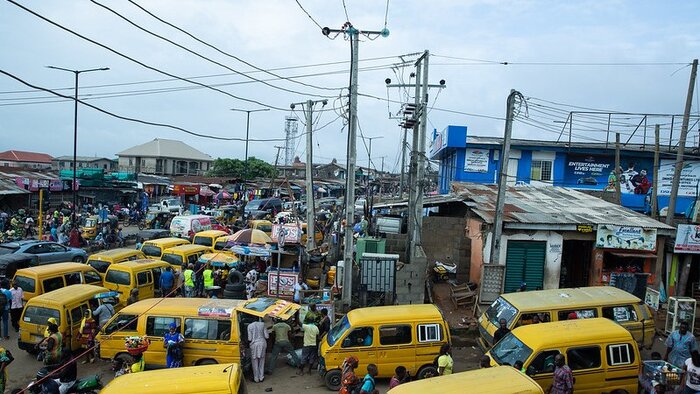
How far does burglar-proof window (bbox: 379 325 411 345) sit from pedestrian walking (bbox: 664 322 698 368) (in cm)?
558

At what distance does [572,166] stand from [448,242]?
17.0 m

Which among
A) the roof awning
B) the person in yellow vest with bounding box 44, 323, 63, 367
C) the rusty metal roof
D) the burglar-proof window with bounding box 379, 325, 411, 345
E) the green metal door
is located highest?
the rusty metal roof

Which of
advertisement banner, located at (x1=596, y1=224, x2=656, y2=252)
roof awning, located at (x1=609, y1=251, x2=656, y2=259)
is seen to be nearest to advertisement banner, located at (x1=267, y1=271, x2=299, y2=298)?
advertisement banner, located at (x1=596, y1=224, x2=656, y2=252)

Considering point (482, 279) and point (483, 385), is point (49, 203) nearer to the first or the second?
point (482, 279)

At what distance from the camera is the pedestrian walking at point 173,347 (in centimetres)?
1030

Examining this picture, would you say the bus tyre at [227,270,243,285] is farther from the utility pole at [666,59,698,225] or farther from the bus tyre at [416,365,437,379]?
the utility pole at [666,59,698,225]

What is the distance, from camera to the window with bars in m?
33.0

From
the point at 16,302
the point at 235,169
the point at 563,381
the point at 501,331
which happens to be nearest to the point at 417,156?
the point at 501,331

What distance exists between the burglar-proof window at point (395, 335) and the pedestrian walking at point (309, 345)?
166 centimetres

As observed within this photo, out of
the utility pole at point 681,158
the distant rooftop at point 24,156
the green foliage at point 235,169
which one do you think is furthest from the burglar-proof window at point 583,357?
the distant rooftop at point 24,156

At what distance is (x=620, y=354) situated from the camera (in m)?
9.46

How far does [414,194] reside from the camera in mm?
18312

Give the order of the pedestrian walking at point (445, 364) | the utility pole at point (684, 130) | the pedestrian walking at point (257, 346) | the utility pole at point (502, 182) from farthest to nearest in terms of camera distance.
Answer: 1. the utility pole at point (684, 130)
2. the utility pole at point (502, 182)
3. the pedestrian walking at point (257, 346)
4. the pedestrian walking at point (445, 364)

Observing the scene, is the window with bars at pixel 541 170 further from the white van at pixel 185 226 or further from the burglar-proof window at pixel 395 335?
the burglar-proof window at pixel 395 335
